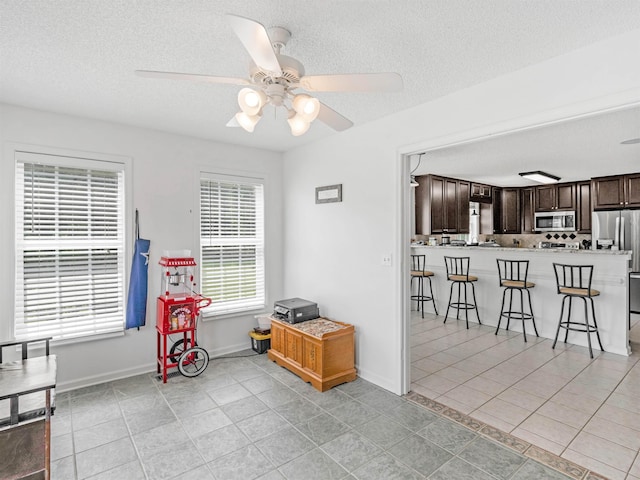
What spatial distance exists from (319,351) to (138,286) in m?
1.90

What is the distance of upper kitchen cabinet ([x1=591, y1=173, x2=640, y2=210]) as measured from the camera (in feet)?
20.4

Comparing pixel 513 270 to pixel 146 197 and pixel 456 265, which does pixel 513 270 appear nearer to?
pixel 456 265

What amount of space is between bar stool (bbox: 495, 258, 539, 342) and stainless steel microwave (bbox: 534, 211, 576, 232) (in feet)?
10.3

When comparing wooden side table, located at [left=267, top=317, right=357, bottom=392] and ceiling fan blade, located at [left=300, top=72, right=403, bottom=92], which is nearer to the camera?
ceiling fan blade, located at [left=300, top=72, right=403, bottom=92]

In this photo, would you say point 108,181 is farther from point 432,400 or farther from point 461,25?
point 432,400

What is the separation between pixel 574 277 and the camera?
177 inches

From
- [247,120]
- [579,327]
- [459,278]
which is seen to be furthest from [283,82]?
[579,327]

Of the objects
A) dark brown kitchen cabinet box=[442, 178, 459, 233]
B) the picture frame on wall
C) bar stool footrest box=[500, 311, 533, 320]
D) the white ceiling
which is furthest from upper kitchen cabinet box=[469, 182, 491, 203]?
the picture frame on wall

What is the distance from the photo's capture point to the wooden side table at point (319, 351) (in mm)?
3215

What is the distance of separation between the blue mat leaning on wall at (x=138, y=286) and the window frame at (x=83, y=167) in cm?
6

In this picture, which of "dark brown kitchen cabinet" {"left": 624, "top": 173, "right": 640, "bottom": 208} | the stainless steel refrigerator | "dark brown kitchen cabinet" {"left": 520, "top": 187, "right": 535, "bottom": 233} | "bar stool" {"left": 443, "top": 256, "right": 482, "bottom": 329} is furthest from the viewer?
"dark brown kitchen cabinet" {"left": 520, "top": 187, "right": 535, "bottom": 233}

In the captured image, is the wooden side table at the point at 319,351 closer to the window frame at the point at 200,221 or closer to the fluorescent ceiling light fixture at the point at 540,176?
the window frame at the point at 200,221

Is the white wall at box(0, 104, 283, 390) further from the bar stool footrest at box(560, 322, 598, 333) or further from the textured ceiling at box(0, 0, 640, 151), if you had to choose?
the bar stool footrest at box(560, 322, 598, 333)

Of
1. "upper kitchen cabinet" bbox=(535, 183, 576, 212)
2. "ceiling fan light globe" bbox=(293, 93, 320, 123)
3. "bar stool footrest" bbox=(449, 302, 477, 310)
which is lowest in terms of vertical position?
"bar stool footrest" bbox=(449, 302, 477, 310)
